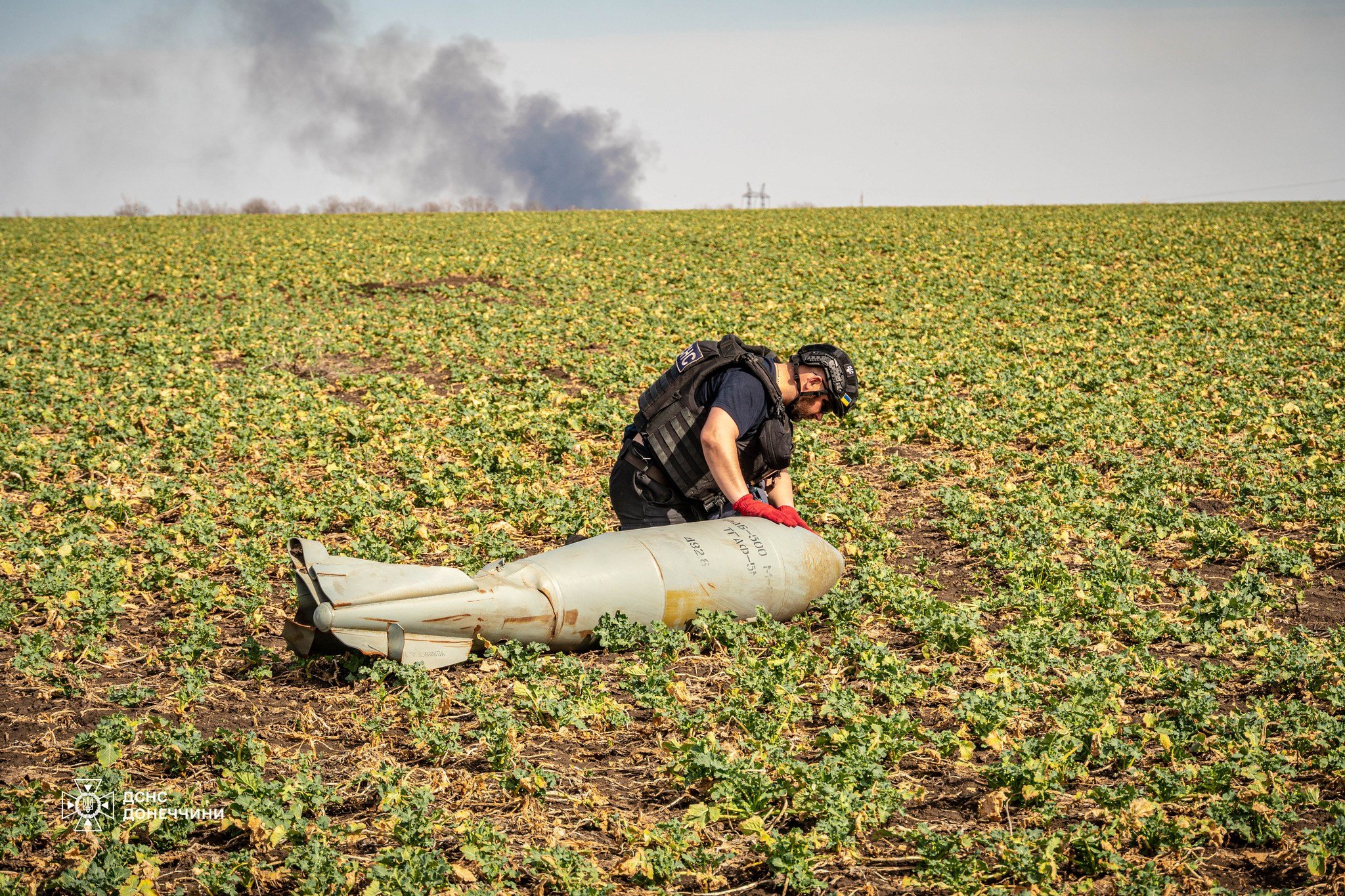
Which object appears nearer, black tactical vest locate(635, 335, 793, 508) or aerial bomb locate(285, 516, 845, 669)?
aerial bomb locate(285, 516, 845, 669)

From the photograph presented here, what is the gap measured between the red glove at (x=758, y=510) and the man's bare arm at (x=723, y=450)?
0.15 feet

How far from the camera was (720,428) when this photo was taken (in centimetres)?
507

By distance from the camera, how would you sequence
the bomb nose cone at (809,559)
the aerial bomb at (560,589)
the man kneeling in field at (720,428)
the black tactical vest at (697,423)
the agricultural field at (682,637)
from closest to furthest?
the agricultural field at (682,637)
the aerial bomb at (560,589)
the bomb nose cone at (809,559)
the man kneeling in field at (720,428)
the black tactical vest at (697,423)

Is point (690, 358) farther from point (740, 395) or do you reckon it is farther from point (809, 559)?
point (809, 559)

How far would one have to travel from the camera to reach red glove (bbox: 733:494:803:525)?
17.0ft

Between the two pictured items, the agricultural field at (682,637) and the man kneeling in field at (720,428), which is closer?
the agricultural field at (682,637)

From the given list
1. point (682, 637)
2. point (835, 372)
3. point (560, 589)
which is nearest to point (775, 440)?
point (835, 372)

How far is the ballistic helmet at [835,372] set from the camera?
5426mm

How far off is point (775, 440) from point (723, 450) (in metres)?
0.41

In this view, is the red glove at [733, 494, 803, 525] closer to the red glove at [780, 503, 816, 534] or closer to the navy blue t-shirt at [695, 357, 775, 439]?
the red glove at [780, 503, 816, 534]

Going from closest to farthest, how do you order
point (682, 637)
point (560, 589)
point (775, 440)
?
point (560, 589)
point (682, 637)
point (775, 440)

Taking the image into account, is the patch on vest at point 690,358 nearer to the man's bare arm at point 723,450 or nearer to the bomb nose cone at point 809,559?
the man's bare arm at point 723,450

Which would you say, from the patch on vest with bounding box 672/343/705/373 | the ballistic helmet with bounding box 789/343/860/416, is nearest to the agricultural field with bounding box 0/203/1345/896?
the ballistic helmet with bounding box 789/343/860/416

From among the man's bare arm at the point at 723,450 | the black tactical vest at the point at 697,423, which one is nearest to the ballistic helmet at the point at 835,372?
the black tactical vest at the point at 697,423
